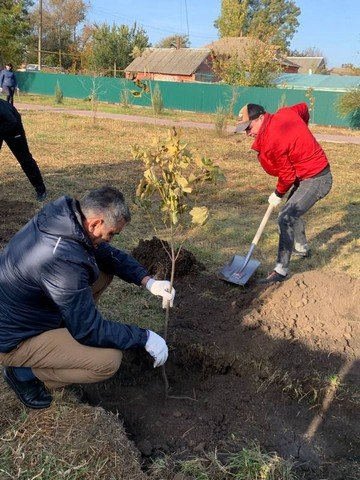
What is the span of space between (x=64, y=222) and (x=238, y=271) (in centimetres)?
234

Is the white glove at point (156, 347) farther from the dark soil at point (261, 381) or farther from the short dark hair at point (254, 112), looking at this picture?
the short dark hair at point (254, 112)

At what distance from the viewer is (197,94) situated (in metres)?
26.9

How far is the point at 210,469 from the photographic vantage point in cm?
216

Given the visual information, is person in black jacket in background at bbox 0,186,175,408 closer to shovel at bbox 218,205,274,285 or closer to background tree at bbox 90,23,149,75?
shovel at bbox 218,205,274,285

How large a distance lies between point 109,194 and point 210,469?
4.55 ft

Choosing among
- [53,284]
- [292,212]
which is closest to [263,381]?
[53,284]

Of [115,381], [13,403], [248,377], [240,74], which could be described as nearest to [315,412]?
[248,377]

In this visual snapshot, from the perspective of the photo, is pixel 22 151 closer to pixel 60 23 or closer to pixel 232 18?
pixel 232 18

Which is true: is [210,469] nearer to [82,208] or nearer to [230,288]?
[82,208]

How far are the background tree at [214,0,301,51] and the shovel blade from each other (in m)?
43.7

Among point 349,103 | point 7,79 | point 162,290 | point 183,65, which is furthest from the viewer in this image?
point 183,65

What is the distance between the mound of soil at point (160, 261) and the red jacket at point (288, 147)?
3.75 feet

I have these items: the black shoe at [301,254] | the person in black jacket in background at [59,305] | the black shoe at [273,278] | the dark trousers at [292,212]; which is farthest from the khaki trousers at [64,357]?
the black shoe at [301,254]

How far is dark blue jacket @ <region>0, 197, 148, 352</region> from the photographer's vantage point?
204cm
